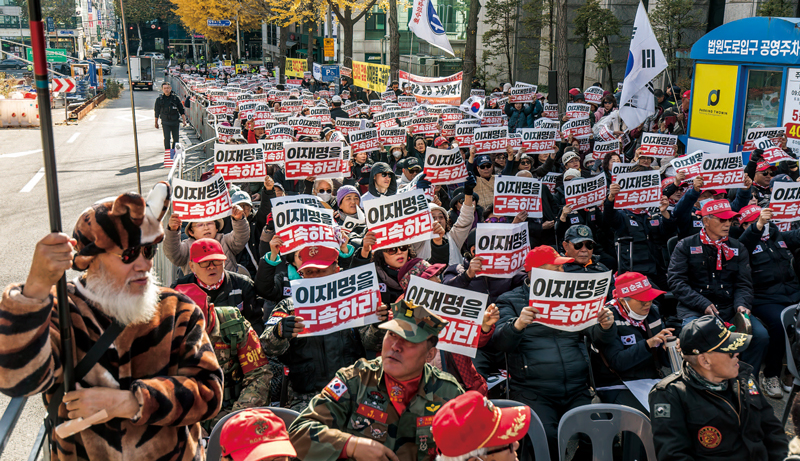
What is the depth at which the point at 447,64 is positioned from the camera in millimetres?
42750

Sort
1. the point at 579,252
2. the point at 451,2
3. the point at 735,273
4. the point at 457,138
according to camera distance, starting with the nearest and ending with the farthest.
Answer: the point at 579,252 → the point at 735,273 → the point at 457,138 → the point at 451,2

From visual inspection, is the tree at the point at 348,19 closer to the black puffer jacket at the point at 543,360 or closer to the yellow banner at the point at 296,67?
the yellow banner at the point at 296,67

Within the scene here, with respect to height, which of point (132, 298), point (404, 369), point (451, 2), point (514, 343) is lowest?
point (514, 343)

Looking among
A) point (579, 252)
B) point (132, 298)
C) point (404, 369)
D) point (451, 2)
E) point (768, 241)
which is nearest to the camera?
point (132, 298)

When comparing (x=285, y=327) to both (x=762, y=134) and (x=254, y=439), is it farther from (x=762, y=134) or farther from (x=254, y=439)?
(x=762, y=134)

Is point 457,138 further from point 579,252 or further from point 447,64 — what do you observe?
point 447,64

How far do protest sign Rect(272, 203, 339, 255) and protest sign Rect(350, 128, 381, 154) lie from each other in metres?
6.67

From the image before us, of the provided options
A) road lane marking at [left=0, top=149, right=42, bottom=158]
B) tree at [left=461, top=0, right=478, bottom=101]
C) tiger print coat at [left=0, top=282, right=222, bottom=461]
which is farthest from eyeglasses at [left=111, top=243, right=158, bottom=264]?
road lane marking at [left=0, top=149, right=42, bottom=158]

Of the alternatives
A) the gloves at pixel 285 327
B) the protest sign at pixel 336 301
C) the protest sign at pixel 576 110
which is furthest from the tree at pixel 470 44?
the gloves at pixel 285 327

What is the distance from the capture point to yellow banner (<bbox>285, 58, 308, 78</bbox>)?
4150cm

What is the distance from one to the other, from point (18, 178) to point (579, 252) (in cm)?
1792

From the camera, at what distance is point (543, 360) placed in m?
5.11

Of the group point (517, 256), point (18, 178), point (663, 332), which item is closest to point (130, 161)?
point (18, 178)

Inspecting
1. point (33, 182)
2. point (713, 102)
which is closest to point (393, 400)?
point (713, 102)
